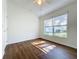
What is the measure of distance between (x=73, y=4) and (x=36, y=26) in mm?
4193

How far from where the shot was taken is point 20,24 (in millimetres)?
6383

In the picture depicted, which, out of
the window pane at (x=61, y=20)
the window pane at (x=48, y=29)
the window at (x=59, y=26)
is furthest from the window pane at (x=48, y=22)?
the window pane at (x=61, y=20)

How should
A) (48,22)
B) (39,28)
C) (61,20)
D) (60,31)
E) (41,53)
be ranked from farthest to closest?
1. (39,28)
2. (48,22)
3. (60,31)
4. (61,20)
5. (41,53)

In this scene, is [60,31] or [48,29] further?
[48,29]

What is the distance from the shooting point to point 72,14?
4180 mm

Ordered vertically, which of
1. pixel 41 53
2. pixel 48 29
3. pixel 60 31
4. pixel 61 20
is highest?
pixel 61 20

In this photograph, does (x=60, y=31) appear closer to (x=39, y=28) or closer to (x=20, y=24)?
(x=39, y=28)

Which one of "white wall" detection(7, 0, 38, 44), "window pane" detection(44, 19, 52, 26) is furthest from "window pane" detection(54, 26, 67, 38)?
"white wall" detection(7, 0, 38, 44)

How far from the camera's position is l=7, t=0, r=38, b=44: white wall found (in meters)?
5.63

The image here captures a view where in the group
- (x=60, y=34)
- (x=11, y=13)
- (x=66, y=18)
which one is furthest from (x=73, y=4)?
(x=11, y=13)

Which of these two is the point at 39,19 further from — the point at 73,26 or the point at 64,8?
the point at 73,26

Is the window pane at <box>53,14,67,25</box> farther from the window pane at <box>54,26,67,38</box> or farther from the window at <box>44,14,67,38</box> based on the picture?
the window pane at <box>54,26,67,38</box>

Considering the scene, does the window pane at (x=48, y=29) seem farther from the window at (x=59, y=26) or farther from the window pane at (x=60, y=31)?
the window pane at (x=60, y=31)

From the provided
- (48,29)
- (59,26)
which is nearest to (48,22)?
(48,29)
